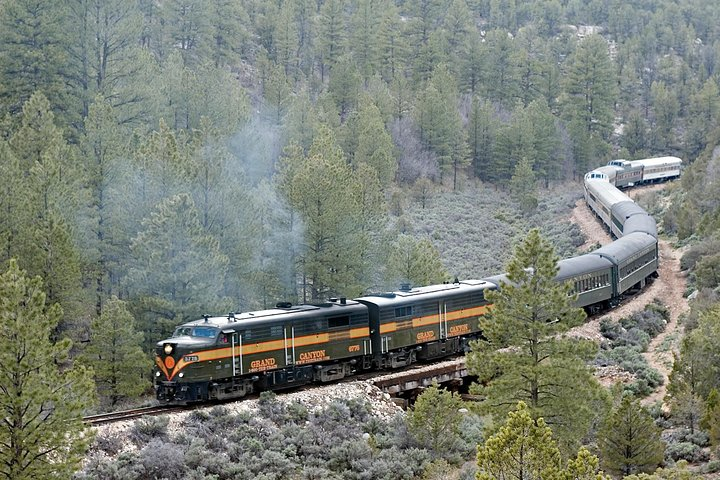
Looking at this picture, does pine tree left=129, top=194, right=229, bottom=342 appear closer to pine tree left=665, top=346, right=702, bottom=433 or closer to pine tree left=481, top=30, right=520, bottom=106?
pine tree left=665, top=346, right=702, bottom=433

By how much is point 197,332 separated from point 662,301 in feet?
109

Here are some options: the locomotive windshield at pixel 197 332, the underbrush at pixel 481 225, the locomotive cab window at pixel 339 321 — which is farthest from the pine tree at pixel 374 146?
the locomotive windshield at pixel 197 332

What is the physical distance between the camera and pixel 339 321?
3353cm

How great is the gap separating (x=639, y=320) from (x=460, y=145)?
38.1 metres

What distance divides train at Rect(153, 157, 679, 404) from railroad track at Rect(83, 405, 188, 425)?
372 mm

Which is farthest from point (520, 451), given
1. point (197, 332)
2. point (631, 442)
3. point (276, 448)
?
point (197, 332)

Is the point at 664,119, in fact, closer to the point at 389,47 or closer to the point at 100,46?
the point at 389,47

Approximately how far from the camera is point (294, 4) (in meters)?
111

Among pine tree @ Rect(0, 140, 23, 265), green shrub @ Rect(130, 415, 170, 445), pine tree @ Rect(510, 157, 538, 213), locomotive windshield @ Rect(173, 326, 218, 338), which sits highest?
pine tree @ Rect(0, 140, 23, 265)

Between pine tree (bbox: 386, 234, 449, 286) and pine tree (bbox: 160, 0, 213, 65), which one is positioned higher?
pine tree (bbox: 160, 0, 213, 65)

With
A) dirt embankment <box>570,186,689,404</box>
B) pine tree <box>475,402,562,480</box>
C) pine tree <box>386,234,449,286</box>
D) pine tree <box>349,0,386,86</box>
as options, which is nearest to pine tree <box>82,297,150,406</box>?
pine tree <box>386,234,449,286</box>

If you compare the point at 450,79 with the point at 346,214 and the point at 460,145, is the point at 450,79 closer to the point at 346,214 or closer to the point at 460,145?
the point at 460,145

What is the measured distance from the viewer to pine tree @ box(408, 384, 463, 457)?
1143 inches

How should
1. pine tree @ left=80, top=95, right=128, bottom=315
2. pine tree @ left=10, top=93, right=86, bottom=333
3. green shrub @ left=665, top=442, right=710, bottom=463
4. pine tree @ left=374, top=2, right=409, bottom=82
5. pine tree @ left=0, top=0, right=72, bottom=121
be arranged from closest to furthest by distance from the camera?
green shrub @ left=665, top=442, right=710, bottom=463, pine tree @ left=10, top=93, right=86, bottom=333, pine tree @ left=80, top=95, right=128, bottom=315, pine tree @ left=0, top=0, right=72, bottom=121, pine tree @ left=374, top=2, right=409, bottom=82
